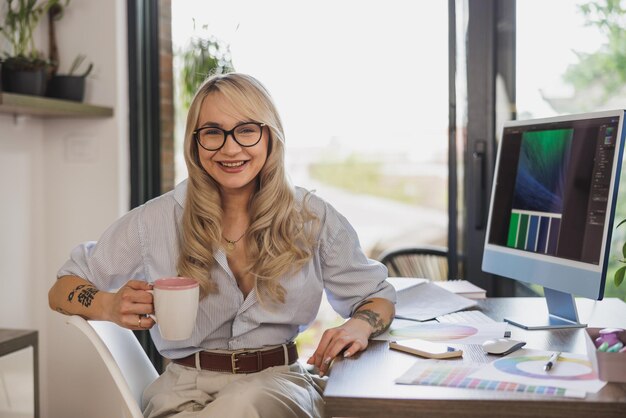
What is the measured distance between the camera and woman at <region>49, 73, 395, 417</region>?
1.78 m

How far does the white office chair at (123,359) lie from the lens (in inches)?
62.2

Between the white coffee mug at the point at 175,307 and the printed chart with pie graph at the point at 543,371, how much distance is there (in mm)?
525

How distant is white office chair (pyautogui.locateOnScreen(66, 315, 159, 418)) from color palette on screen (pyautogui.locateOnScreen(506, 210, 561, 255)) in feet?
3.06

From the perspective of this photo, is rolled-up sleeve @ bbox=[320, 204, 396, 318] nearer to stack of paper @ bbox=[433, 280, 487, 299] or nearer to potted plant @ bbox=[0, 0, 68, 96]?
stack of paper @ bbox=[433, 280, 487, 299]

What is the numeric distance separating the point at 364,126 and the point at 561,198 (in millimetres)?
1610

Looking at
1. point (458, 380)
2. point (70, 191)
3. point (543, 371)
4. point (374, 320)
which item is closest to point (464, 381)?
point (458, 380)

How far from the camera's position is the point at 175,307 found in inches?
56.2

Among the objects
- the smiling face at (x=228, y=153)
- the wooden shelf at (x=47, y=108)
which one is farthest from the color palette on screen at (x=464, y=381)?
the wooden shelf at (x=47, y=108)

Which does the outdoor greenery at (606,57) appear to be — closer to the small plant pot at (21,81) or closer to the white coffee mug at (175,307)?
the white coffee mug at (175,307)

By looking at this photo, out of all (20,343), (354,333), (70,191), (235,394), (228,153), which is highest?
(228,153)

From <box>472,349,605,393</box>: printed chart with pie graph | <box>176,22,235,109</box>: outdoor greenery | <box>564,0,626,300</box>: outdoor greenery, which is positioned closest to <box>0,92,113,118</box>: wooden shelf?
<box>176,22,235,109</box>: outdoor greenery

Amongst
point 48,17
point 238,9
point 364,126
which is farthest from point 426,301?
point 48,17

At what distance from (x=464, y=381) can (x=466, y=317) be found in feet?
1.95

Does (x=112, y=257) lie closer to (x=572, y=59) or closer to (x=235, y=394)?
(x=235, y=394)
